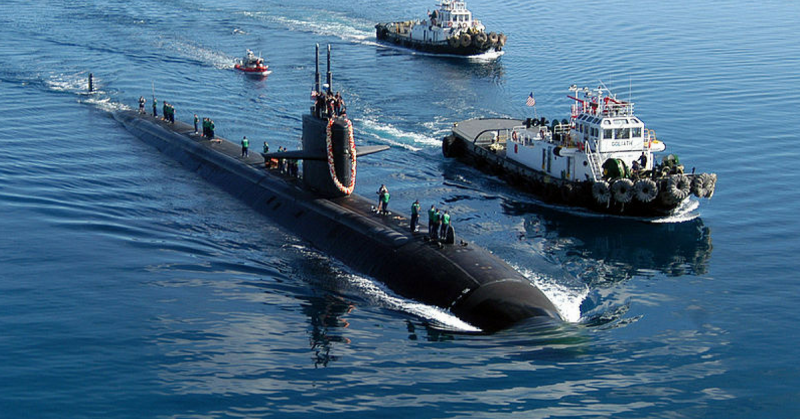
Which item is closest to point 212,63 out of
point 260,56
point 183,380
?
point 260,56

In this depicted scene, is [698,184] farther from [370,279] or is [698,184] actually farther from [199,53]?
[199,53]

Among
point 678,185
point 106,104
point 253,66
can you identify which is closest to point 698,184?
point 678,185

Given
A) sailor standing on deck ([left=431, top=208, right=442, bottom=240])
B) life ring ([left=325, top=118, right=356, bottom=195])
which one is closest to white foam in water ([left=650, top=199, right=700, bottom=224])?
life ring ([left=325, top=118, right=356, bottom=195])

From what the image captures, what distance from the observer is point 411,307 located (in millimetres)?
26922

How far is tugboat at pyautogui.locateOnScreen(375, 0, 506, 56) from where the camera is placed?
82975 millimetres

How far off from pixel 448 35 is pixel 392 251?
5970cm

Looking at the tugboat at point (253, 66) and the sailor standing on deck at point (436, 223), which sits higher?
the tugboat at point (253, 66)

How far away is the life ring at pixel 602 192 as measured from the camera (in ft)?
134

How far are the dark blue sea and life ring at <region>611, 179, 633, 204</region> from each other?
1385 millimetres

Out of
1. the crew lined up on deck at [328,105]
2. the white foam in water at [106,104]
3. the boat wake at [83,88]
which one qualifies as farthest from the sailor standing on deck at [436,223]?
the boat wake at [83,88]

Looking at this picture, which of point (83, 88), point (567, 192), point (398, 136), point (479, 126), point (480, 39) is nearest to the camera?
point (567, 192)

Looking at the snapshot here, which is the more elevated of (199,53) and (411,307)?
(199,53)

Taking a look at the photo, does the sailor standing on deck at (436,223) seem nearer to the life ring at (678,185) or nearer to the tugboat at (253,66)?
the life ring at (678,185)

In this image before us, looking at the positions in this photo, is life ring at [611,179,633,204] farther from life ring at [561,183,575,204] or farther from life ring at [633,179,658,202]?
life ring at [561,183,575,204]
